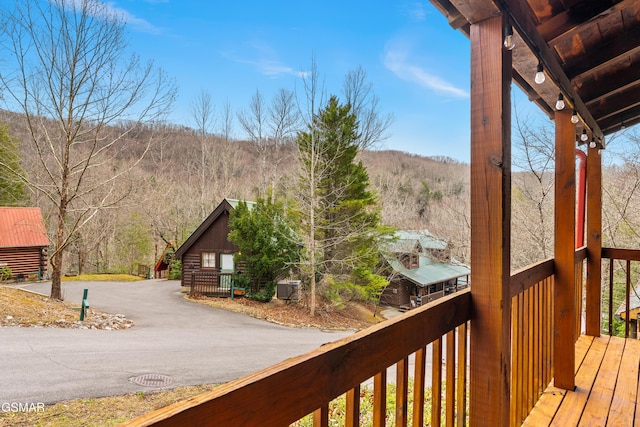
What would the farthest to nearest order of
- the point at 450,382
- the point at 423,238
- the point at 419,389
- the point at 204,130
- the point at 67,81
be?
the point at 204,130 < the point at 423,238 < the point at 67,81 < the point at 450,382 < the point at 419,389

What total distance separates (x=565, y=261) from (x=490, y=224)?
1.24 m

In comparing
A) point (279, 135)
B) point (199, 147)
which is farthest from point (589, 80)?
point (199, 147)

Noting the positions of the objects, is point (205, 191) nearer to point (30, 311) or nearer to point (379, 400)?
point (30, 311)

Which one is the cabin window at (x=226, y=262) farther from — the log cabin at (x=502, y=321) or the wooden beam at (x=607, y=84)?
the wooden beam at (x=607, y=84)

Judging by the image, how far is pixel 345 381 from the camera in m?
0.69

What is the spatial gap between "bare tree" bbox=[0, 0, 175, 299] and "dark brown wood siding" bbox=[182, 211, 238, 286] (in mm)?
4179

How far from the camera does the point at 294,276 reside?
1083 centimetres

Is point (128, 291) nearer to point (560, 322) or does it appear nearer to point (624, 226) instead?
point (560, 322)

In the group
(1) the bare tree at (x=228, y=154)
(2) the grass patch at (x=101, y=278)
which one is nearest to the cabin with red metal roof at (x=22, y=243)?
(2) the grass patch at (x=101, y=278)

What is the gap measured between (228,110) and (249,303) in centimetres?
997

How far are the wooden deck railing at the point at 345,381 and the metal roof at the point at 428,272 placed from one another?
11107 mm

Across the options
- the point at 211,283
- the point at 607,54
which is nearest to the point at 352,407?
the point at 607,54

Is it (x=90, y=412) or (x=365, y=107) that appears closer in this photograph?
(x=90, y=412)

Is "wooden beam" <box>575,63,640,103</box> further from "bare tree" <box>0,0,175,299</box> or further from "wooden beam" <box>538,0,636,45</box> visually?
"bare tree" <box>0,0,175,299</box>
